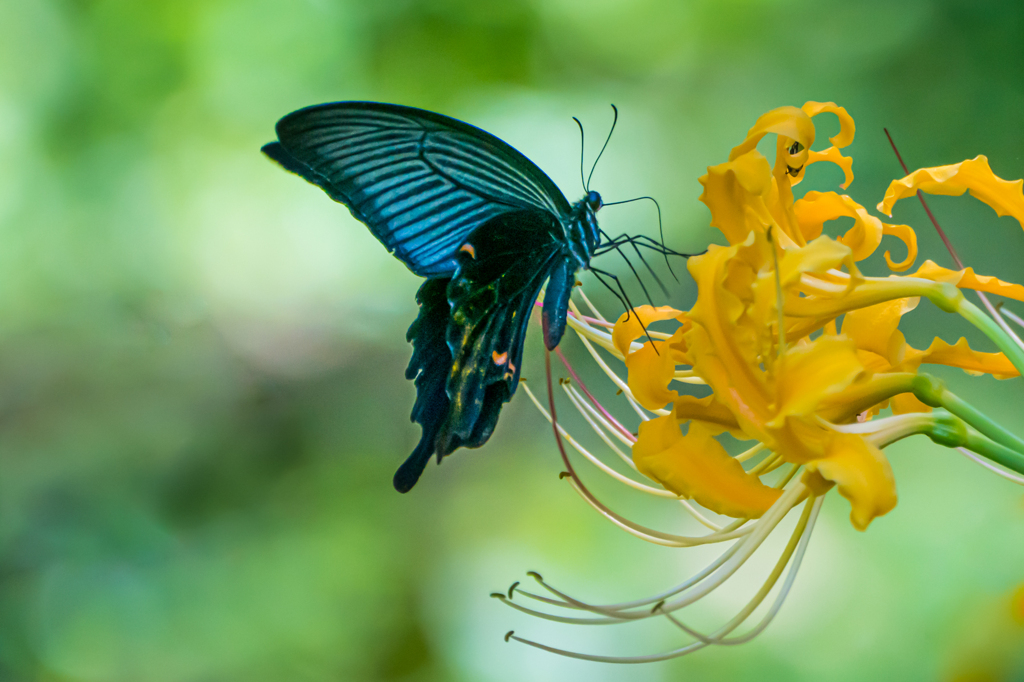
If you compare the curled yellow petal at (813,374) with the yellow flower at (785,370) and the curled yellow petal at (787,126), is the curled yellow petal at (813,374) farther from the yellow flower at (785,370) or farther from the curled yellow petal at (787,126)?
the curled yellow petal at (787,126)

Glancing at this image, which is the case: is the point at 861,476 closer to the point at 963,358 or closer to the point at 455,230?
the point at 963,358

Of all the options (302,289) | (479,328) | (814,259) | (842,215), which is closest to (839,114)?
(842,215)

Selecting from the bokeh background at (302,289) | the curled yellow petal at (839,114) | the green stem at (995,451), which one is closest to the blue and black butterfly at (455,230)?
the curled yellow petal at (839,114)

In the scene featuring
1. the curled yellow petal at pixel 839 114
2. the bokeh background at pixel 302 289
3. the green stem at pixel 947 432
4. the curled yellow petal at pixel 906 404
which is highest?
the bokeh background at pixel 302 289

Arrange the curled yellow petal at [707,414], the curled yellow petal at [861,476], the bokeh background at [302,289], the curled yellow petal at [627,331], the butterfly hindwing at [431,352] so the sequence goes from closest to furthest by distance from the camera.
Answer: the curled yellow petal at [861,476]
the curled yellow petal at [707,414]
the curled yellow petal at [627,331]
the butterfly hindwing at [431,352]
the bokeh background at [302,289]

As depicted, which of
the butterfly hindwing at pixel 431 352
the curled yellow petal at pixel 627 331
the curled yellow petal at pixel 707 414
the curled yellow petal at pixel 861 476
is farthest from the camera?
the butterfly hindwing at pixel 431 352

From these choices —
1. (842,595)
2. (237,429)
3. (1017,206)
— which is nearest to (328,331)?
(237,429)
